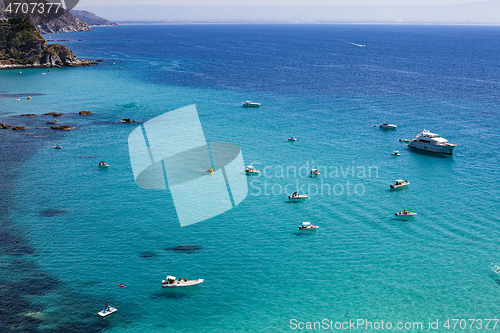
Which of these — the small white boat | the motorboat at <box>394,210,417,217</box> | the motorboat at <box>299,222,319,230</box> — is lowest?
the small white boat

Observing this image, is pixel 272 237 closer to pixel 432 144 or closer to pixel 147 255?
pixel 147 255

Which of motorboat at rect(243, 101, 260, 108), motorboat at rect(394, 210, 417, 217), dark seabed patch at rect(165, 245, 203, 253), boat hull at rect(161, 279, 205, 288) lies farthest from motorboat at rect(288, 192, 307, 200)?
motorboat at rect(243, 101, 260, 108)

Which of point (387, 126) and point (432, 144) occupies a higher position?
point (387, 126)

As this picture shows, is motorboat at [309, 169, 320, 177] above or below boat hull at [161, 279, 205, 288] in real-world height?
above

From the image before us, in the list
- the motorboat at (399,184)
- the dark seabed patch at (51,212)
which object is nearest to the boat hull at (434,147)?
the motorboat at (399,184)

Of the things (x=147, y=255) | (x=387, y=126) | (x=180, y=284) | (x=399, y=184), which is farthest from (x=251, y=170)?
(x=387, y=126)

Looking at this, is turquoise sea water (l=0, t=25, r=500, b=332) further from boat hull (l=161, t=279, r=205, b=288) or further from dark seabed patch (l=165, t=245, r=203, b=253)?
boat hull (l=161, t=279, r=205, b=288)

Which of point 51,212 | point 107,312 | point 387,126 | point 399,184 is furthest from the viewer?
point 387,126

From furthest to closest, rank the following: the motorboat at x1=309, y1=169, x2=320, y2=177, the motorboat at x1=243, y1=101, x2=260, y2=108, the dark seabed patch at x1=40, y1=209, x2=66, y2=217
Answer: the motorboat at x1=243, y1=101, x2=260, y2=108
the motorboat at x1=309, y1=169, x2=320, y2=177
the dark seabed patch at x1=40, y1=209, x2=66, y2=217
